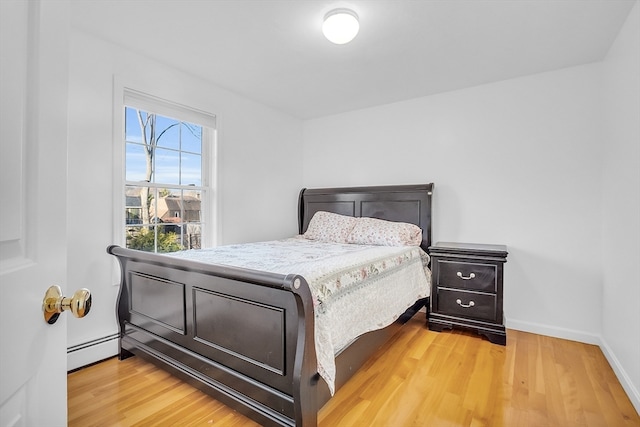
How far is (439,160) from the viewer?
335cm

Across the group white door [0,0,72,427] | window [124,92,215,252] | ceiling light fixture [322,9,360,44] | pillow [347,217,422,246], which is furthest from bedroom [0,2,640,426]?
ceiling light fixture [322,9,360,44]

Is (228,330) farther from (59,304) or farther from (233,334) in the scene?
(59,304)

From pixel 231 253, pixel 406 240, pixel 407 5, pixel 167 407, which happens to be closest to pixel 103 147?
pixel 231 253

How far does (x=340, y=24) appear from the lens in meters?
1.97

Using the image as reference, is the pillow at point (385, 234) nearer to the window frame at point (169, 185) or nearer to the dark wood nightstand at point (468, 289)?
the dark wood nightstand at point (468, 289)

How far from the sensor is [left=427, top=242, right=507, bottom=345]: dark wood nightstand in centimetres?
261

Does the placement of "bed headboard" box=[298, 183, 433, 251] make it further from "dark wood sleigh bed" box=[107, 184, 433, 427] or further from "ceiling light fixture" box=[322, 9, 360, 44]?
"ceiling light fixture" box=[322, 9, 360, 44]

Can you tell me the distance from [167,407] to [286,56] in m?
2.54

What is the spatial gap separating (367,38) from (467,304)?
7.58ft

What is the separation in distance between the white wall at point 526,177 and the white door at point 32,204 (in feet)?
10.6

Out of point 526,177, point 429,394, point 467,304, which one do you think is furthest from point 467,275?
point 429,394

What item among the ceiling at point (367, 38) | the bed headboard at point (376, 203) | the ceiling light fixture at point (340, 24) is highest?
the ceiling at point (367, 38)

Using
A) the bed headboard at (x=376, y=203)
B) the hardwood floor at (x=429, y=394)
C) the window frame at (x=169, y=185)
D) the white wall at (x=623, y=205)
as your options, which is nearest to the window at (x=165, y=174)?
the window frame at (x=169, y=185)

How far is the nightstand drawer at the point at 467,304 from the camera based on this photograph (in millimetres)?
2646
